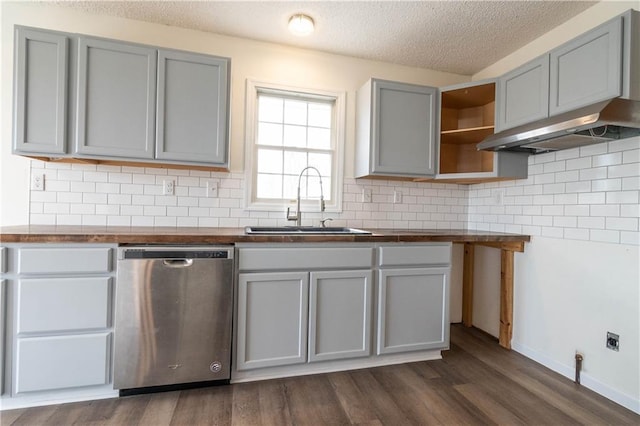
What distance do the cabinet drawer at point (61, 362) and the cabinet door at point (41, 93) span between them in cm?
116

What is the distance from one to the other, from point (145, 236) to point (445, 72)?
3.10 m

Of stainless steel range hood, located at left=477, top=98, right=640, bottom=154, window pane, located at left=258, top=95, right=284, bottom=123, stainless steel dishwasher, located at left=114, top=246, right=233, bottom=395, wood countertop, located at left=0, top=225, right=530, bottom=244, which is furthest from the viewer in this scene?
window pane, located at left=258, top=95, right=284, bottom=123

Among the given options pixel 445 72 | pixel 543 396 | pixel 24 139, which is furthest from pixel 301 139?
pixel 543 396

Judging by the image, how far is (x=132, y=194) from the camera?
2.39 metres

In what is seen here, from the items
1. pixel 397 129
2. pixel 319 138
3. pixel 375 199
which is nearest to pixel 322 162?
pixel 319 138

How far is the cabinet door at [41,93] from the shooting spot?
190cm

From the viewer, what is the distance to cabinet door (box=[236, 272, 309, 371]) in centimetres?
195

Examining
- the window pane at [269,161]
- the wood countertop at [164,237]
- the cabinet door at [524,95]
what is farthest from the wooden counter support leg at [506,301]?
the window pane at [269,161]

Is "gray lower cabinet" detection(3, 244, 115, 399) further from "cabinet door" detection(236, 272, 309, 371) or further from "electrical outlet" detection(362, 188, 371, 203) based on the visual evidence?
"electrical outlet" detection(362, 188, 371, 203)

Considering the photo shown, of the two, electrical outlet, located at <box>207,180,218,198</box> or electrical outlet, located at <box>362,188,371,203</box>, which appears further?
electrical outlet, located at <box>362,188,371,203</box>

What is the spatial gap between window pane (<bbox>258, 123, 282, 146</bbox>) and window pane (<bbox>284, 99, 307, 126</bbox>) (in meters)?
0.12

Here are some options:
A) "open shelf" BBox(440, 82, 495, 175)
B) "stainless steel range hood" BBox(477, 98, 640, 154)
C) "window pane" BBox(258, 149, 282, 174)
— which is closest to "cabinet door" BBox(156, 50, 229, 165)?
"window pane" BBox(258, 149, 282, 174)

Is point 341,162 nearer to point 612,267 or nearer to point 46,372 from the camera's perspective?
point 612,267

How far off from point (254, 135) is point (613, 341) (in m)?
2.90
